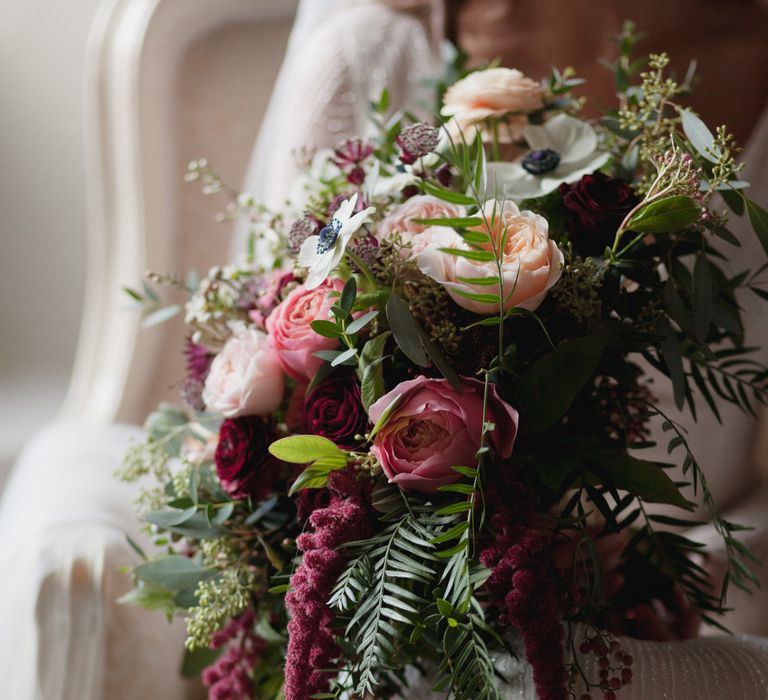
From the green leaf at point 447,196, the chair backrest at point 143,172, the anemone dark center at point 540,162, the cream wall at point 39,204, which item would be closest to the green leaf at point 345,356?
the green leaf at point 447,196

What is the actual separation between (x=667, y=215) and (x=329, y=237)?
20cm

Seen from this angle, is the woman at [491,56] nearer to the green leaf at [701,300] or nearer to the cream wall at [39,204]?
the green leaf at [701,300]

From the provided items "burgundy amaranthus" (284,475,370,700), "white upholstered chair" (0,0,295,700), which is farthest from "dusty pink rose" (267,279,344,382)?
"white upholstered chair" (0,0,295,700)

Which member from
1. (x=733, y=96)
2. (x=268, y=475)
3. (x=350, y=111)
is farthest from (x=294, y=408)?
(x=733, y=96)

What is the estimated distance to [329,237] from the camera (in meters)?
0.49

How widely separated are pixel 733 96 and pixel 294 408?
2.08 feet

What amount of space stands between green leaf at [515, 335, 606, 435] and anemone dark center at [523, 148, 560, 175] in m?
0.15

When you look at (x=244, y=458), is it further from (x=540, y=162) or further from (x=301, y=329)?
(x=540, y=162)

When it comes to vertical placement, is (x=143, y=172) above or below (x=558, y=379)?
above

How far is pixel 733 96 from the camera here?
923mm

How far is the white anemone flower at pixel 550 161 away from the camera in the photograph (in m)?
0.60

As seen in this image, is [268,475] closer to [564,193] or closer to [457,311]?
[457,311]

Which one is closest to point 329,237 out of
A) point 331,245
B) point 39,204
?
point 331,245

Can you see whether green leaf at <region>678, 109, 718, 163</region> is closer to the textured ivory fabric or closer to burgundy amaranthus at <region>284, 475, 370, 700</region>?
burgundy amaranthus at <region>284, 475, 370, 700</region>
